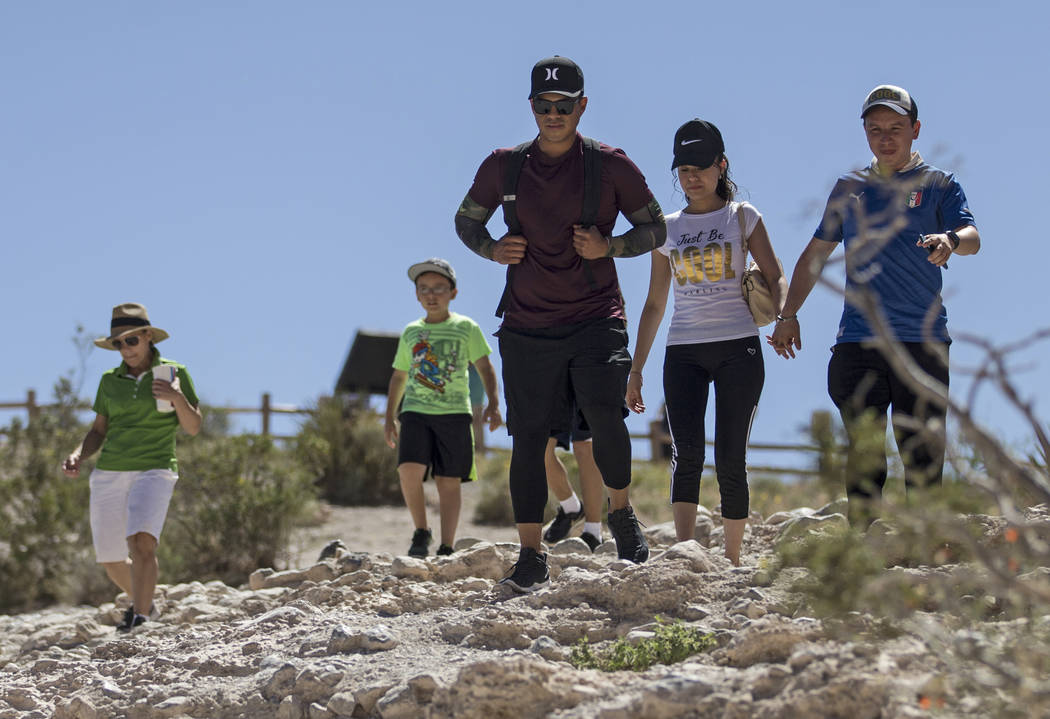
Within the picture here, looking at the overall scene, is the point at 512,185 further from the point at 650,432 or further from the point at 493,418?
the point at 650,432

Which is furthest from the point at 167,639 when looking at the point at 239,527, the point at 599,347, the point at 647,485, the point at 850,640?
the point at 647,485

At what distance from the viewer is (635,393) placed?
5.83 metres

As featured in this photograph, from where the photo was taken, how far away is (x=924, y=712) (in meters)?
3.15

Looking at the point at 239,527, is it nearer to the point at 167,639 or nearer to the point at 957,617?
the point at 167,639

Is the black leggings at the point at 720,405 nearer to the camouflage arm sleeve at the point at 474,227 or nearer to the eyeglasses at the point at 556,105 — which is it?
the camouflage arm sleeve at the point at 474,227

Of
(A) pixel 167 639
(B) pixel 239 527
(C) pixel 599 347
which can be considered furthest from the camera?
(B) pixel 239 527

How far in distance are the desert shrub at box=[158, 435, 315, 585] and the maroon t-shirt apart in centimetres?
667

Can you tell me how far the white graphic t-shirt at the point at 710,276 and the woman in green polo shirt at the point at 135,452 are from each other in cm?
298

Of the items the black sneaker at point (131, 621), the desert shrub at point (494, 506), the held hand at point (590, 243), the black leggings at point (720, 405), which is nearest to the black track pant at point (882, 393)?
the black leggings at point (720, 405)

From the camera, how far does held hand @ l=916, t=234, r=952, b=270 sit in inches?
195

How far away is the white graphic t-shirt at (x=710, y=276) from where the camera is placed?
5.59 metres

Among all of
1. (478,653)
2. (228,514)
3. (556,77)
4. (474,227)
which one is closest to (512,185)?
(474,227)

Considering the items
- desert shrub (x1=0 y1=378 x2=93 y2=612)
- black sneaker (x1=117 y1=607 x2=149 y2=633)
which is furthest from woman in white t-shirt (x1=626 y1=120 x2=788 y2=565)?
desert shrub (x1=0 y1=378 x2=93 y2=612)

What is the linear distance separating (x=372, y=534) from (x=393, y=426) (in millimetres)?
6230
